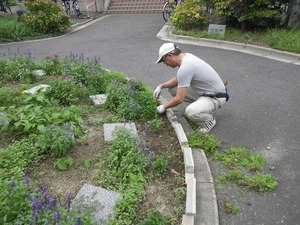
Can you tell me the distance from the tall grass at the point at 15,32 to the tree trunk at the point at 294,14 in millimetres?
10552

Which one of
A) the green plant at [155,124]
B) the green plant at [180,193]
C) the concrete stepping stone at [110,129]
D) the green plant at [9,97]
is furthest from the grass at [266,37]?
the green plant at [9,97]

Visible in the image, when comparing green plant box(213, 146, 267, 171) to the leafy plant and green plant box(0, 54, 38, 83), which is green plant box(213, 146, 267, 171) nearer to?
the leafy plant

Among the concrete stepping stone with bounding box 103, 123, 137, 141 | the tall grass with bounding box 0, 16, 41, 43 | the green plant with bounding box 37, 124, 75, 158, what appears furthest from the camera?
the tall grass with bounding box 0, 16, 41, 43

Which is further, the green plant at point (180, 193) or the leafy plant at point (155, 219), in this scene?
the green plant at point (180, 193)

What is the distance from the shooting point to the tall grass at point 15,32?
1073cm

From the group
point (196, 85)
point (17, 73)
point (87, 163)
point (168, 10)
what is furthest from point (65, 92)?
point (168, 10)

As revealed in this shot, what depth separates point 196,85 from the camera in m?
4.12

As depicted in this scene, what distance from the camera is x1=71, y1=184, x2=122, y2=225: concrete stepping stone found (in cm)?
241

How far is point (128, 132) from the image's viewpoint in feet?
10.8

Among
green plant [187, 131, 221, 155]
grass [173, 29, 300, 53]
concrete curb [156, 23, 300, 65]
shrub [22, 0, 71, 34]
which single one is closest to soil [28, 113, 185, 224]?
green plant [187, 131, 221, 155]

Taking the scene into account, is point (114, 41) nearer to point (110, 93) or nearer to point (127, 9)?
point (110, 93)

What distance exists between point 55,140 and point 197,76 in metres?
2.30

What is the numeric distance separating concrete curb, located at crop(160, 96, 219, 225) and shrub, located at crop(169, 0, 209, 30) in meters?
7.86

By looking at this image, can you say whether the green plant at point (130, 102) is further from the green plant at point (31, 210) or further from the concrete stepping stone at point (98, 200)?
the green plant at point (31, 210)
